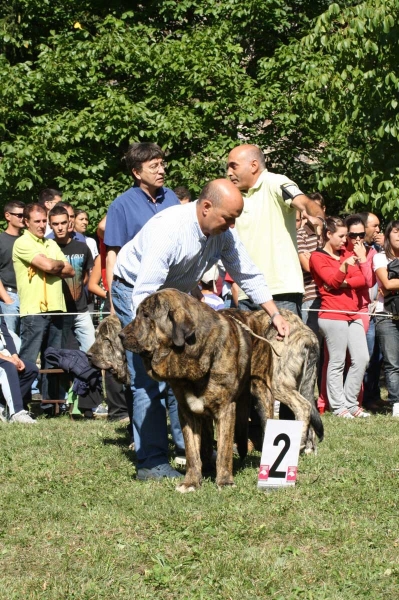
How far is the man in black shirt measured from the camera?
11391mm

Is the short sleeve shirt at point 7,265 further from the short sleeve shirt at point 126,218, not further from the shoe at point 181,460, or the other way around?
the shoe at point 181,460

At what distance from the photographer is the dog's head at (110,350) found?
868 centimetres

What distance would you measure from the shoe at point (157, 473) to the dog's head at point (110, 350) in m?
1.87

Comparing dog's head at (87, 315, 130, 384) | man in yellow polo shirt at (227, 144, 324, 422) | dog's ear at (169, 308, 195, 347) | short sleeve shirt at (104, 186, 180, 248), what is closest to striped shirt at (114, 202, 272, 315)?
dog's ear at (169, 308, 195, 347)

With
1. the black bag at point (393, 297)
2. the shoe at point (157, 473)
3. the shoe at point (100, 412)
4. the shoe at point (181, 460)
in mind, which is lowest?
the shoe at point (100, 412)

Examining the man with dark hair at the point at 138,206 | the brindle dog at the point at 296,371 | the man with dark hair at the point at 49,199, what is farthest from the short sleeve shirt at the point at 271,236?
the man with dark hair at the point at 49,199

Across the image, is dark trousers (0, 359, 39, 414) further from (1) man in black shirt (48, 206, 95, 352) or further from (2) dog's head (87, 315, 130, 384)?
(2) dog's head (87, 315, 130, 384)

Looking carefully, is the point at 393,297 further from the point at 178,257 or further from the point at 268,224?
the point at 178,257

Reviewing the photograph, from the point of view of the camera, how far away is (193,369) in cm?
608

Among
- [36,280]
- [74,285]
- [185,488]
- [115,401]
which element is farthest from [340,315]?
[185,488]

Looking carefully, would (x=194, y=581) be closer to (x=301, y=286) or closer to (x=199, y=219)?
(x=199, y=219)

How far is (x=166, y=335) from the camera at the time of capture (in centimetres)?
596

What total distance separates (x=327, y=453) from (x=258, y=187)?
2278 mm

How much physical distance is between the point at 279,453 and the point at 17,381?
16.2 ft
